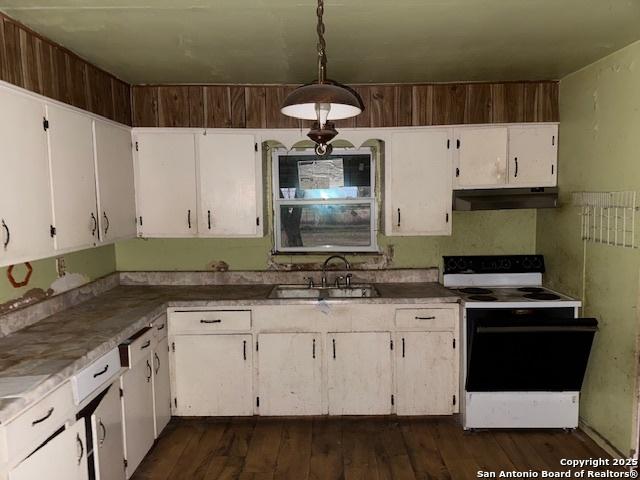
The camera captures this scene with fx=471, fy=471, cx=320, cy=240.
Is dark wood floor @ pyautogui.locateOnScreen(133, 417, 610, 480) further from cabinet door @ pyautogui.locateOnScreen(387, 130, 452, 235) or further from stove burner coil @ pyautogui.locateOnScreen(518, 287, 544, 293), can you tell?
cabinet door @ pyautogui.locateOnScreen(387, 130, 452, 235)

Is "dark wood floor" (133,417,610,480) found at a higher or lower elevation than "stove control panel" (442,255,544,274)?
lower

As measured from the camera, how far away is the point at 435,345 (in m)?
3.17

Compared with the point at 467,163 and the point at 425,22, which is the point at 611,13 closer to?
the point at 425,22

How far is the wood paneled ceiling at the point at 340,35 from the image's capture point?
2.02 metres

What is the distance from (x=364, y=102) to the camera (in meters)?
3.39

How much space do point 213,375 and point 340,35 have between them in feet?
7.42

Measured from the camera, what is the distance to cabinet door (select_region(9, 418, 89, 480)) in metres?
1.61

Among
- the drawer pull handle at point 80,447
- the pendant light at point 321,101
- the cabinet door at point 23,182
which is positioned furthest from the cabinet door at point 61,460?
the pendant light at point 321,101

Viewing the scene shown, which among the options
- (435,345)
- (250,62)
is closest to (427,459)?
(435,345)

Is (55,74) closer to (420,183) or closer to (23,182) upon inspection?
(23,182)

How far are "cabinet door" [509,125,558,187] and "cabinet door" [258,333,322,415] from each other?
1.84 m

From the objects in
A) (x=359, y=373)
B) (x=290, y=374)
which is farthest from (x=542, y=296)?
(x=290, y=374)

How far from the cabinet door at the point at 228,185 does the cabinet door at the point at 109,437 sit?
55.5 inches

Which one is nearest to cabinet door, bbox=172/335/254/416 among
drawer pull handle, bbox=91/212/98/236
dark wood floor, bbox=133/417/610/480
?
dark wood floor, bbox=133/417/610/480
